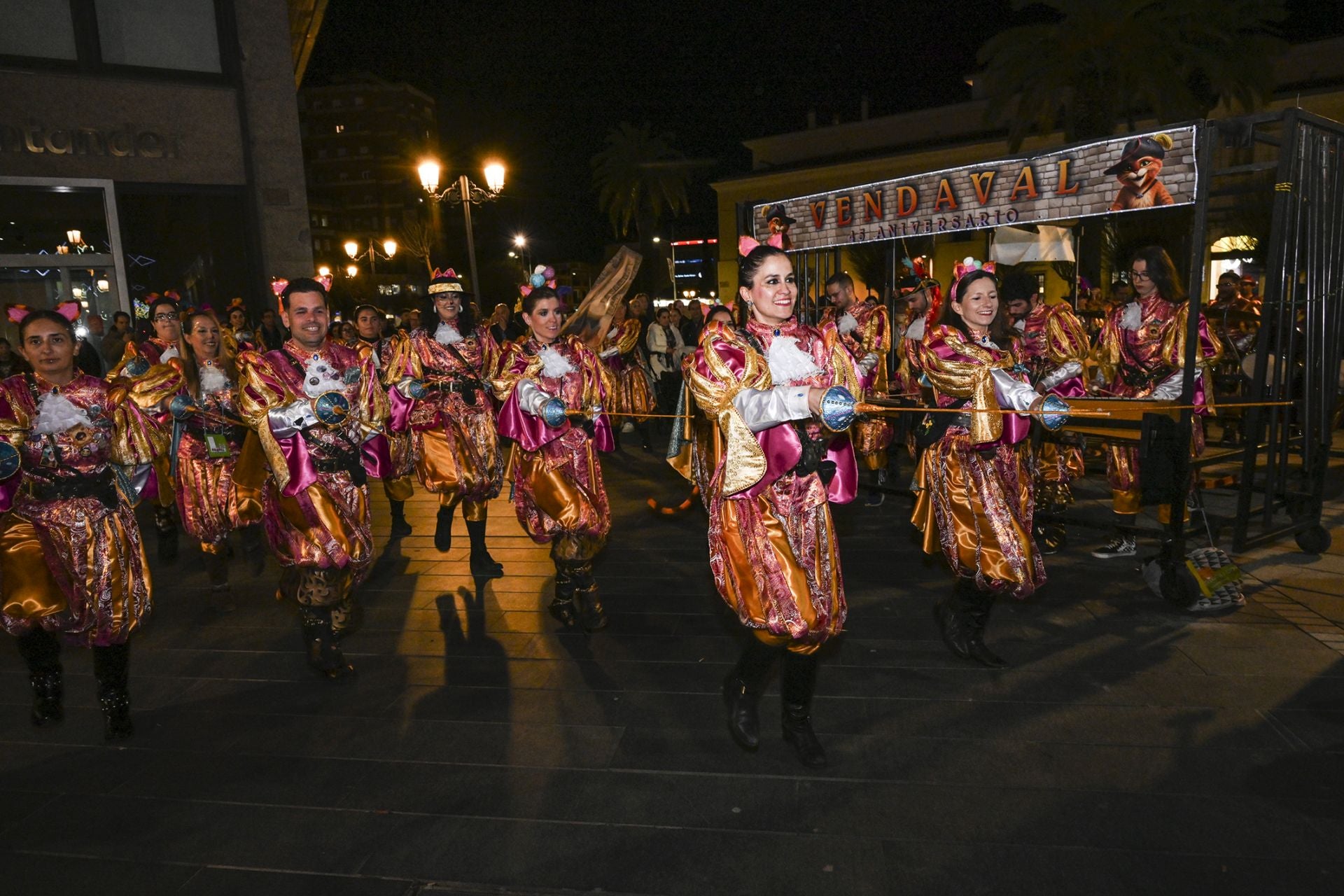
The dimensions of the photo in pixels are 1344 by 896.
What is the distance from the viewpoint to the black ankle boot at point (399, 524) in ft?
24.6

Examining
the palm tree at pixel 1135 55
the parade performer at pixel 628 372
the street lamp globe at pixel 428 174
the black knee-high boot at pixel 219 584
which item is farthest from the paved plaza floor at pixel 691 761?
the palm tree at pixel 1135 55

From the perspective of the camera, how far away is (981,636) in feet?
14.0

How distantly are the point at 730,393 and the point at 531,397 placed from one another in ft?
5.68

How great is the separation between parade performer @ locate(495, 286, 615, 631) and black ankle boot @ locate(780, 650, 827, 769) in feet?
5.81

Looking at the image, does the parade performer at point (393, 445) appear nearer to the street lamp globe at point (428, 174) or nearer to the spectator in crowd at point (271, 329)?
the street lamp globe at point (428, 174)

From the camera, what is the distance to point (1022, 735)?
3.55 meters

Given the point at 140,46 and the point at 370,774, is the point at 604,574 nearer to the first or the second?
the point at 370,774

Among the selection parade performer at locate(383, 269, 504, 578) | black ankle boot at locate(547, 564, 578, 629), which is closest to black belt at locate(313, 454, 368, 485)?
black ankle boot at locate(547, 564, 578, 629)

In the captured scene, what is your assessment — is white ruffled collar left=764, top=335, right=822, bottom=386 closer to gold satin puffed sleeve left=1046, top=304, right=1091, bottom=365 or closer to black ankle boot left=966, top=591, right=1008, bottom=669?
black ankle boot left=966, top=591, right=1008, bottom=669

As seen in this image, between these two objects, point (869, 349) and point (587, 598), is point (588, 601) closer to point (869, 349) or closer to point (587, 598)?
point (587, 598)

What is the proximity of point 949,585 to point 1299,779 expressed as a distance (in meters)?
2.41

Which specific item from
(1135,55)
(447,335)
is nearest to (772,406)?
(447,335)

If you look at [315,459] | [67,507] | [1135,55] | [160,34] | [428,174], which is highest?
[1135,55]

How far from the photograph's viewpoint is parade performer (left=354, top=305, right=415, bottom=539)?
642 centimetres
